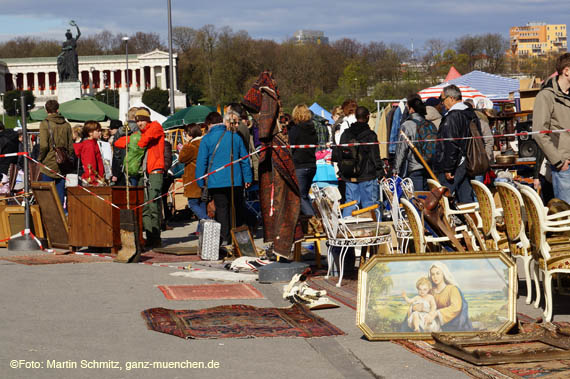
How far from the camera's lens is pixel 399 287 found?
6.73 meters

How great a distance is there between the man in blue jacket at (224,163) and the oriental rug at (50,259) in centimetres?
169

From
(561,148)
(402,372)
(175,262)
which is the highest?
(561,148)

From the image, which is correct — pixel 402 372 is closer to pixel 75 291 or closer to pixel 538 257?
pixel 538 257

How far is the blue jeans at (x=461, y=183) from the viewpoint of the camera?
40.6ft

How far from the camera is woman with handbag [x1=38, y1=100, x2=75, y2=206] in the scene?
14.5 metres

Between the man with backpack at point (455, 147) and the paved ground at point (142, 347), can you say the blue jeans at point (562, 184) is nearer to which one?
the paved ground at point (142, 347)

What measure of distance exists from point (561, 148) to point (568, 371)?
3587mm

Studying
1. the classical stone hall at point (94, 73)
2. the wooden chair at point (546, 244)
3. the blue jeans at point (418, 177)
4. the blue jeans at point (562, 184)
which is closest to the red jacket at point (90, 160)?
the blue jeans at point (418, 177)

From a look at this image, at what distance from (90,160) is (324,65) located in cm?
9727

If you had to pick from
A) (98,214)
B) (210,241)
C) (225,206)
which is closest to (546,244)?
(210,241)

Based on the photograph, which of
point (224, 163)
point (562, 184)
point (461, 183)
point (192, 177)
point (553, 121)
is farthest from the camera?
point (192, 177)

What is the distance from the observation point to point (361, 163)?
504 inches

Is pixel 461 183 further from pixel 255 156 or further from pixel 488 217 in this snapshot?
pixel 255 156


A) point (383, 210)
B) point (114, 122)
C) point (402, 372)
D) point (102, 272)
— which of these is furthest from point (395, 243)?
point (114, 122)
